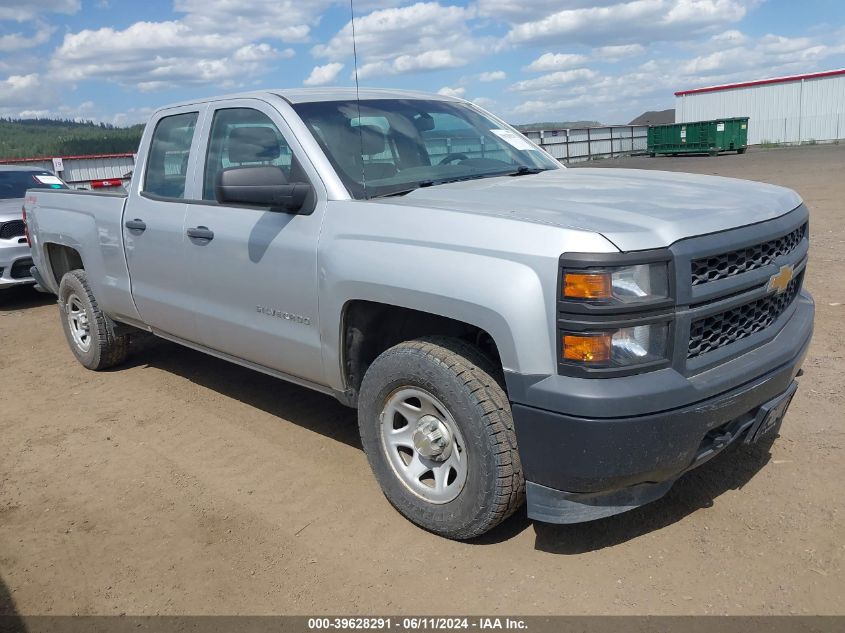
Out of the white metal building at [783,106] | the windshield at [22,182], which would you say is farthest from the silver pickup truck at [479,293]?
the white metal building at [783,106]

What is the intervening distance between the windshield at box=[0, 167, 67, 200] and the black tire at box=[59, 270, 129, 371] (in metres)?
4.68

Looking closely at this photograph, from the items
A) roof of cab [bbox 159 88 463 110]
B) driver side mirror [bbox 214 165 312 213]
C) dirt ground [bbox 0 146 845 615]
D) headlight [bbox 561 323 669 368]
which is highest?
roof of cab [bbox 159 88 463 110]


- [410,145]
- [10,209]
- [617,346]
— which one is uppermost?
[410,145]

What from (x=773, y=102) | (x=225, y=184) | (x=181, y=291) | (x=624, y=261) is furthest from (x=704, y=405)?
(x=773, y=102)

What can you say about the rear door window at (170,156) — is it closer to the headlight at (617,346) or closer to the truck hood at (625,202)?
the truck hood at (625,202)

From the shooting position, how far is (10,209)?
9.18m

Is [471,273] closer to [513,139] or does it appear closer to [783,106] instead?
[513,139]

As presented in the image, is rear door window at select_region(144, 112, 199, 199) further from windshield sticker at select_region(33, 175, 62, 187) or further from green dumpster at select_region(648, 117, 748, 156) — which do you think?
green dumpster at select_region(648, 117, 748, 156)

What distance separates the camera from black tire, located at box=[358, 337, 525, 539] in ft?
9.32

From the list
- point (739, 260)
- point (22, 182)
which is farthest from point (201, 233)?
point (22, 182)

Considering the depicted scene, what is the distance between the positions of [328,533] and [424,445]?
0.67m

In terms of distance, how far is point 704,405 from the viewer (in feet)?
8.66

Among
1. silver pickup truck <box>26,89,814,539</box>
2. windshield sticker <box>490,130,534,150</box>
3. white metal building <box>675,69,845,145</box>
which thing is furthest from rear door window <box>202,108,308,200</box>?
white metal building <box>675,69,845,145</box>

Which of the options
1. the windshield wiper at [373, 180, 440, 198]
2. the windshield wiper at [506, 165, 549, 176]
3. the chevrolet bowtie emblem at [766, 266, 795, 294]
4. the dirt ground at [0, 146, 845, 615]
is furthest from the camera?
A: the windshield wiper at [506, 165, 549, 176]
